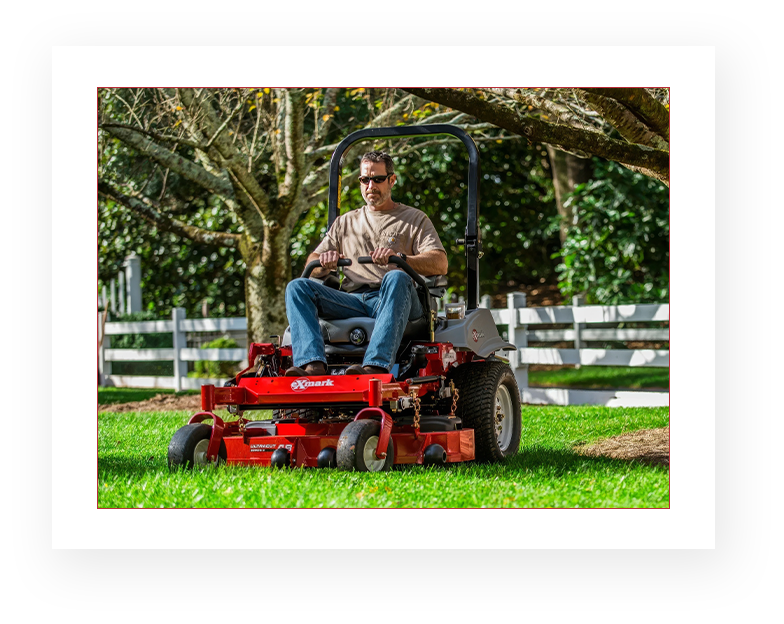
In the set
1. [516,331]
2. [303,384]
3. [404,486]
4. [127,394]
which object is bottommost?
[127,394]

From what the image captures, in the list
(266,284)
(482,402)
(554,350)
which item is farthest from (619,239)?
(482,402)

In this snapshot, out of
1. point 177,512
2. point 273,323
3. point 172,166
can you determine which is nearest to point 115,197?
point 172,166

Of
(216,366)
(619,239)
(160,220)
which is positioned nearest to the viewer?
(160,220)

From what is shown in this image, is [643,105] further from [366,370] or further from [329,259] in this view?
[366,370]

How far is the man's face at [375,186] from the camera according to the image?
227 inches

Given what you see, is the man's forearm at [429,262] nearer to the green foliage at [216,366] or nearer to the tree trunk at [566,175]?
the green foliage at [216,366]

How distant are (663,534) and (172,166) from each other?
6.98 metres

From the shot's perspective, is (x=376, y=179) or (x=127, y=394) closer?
(x=376, y=179)

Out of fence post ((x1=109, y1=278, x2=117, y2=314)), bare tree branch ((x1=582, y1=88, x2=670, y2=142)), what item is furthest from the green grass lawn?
bare tree branch ((x1=582, y1=88, x2=670, y2=142))

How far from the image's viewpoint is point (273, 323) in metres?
10.7

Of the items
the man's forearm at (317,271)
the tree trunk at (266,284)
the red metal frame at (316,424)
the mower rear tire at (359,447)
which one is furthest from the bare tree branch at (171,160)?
the mower rear tire at (359,447)

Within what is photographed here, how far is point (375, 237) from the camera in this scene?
5836 mm

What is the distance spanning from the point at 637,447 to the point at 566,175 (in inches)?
346
